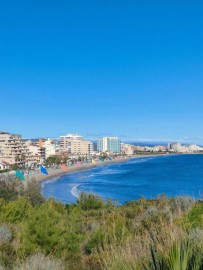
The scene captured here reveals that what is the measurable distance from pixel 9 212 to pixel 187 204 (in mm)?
6050

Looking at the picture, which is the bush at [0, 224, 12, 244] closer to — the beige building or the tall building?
the beige building

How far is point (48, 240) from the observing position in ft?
21.8

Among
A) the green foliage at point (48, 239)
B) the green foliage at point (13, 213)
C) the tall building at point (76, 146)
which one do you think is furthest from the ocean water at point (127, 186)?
the tall building at point (76, 146)

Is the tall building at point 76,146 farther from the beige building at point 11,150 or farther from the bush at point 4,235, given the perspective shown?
the bush at point 4,235

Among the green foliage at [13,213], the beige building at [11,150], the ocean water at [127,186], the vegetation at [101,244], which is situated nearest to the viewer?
the vegetation at [101,244]

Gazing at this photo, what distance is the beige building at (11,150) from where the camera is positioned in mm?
106188

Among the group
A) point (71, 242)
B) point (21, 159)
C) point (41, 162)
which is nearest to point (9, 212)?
point (71, 242)

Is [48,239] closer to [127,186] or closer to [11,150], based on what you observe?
[127,186]

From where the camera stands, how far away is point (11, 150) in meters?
107

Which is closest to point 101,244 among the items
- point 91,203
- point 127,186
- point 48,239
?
point 48,239

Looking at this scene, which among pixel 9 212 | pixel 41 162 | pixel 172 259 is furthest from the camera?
pixel 41 162

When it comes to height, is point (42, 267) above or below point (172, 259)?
below

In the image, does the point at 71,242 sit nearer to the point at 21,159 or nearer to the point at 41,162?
the point at 21,159

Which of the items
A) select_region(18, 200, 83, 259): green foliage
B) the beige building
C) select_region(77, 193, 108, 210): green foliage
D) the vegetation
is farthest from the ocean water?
the beige building
